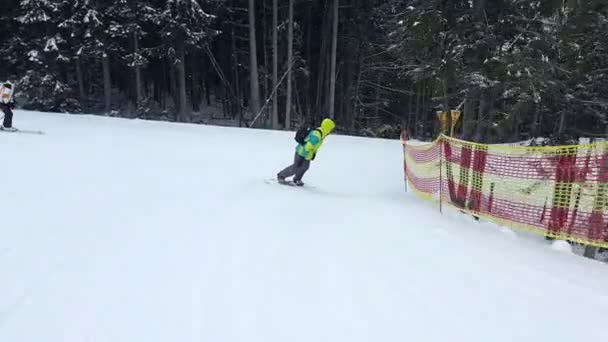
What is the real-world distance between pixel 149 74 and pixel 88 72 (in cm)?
691

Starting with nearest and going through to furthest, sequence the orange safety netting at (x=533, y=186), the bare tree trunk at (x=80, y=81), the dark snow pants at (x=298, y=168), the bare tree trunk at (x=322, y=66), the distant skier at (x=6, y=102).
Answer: the orange safety netting at (x=533, y=186)
the dark snow pants at (x=298, y=168)
the distant skier at (x=6, y=102)
the bare tree trunk at (x=80, y=81)
the bare tree trunk at (x=322, y=66)

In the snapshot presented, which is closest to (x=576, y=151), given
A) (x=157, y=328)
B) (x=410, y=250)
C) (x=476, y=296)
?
(x=410, y=250)

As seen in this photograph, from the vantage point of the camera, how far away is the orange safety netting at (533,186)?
5.60 meters

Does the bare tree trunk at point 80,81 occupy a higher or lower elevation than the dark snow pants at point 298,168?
Answer: higher

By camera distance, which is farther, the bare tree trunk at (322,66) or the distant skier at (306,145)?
the bare tree trunk at (322,66)

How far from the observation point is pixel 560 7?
1118 centimetres

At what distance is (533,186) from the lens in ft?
21.2

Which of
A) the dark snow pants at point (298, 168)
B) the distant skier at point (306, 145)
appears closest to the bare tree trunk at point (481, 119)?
the distant skier at point (306, 145)

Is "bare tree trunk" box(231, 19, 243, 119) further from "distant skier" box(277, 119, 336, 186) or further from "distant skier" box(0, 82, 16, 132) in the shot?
"distant skier" box(277, 119, 336, 186)

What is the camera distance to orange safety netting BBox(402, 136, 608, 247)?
5598 mm

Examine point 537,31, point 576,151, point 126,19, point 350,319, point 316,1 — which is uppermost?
point 316,1

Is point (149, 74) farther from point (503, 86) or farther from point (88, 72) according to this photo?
point (503, 86)

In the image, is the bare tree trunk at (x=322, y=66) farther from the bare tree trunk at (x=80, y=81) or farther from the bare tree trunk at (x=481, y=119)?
the bare tree trunk at (x=481, y=119)

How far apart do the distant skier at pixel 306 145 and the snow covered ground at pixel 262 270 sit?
1143 mm
